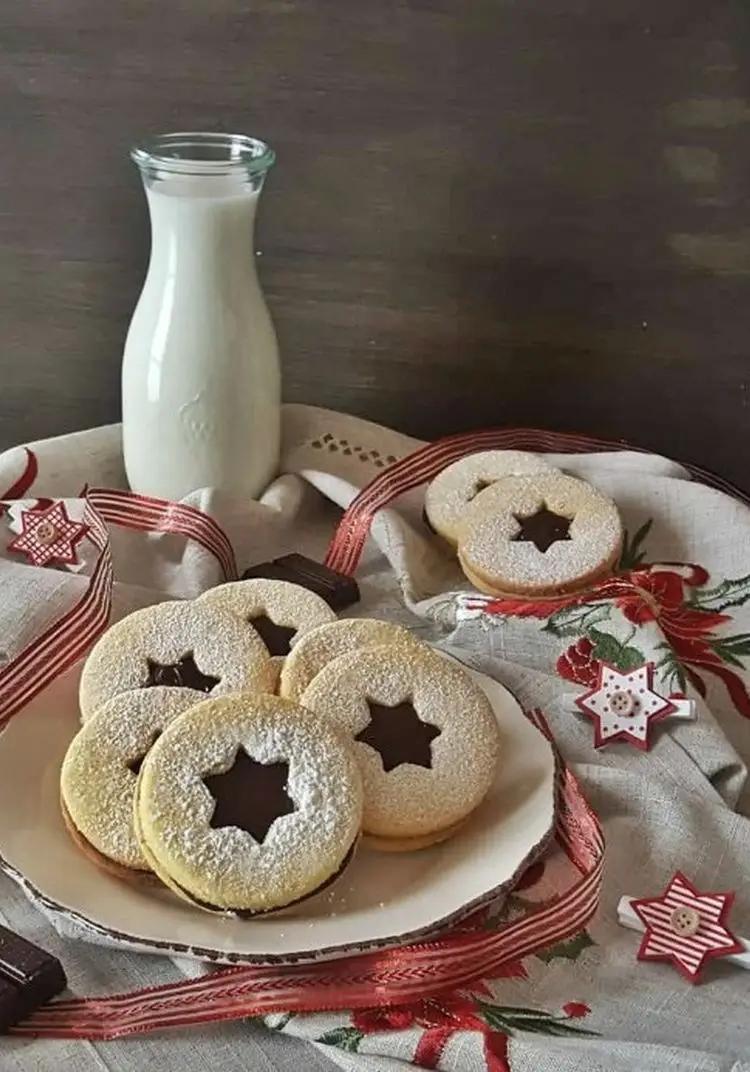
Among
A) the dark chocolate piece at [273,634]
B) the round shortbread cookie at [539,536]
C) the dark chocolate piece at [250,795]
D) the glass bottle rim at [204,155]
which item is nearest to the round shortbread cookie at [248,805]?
the dark chocolate piece at [250,795]

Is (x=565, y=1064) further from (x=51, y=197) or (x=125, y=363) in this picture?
(x=51, y=197)

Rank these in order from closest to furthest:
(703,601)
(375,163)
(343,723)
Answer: (343,723) → (703,601) → (375,163)

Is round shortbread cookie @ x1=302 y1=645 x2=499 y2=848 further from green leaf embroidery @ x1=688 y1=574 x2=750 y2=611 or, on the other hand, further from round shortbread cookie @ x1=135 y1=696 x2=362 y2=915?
green leaf embroidery @ x1=688 y1=574 x2=750 y2=611

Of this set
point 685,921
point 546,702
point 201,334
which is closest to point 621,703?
point 546,702

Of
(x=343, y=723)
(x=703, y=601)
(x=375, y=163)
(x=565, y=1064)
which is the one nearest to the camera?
(x=565, y=1064)

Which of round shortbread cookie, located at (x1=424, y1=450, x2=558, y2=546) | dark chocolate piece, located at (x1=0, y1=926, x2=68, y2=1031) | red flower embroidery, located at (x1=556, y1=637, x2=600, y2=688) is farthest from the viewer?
round shortbread cookie, located at (x1=424, y1=450, x2=558, y2=546)

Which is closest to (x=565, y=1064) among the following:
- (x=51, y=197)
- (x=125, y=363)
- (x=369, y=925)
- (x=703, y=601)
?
(x=369, y=925)

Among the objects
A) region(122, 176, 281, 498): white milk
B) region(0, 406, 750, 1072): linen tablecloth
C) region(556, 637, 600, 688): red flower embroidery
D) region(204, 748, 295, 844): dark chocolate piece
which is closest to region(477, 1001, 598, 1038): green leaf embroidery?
region(0, 406, 750, 1072): linen tablecloth
